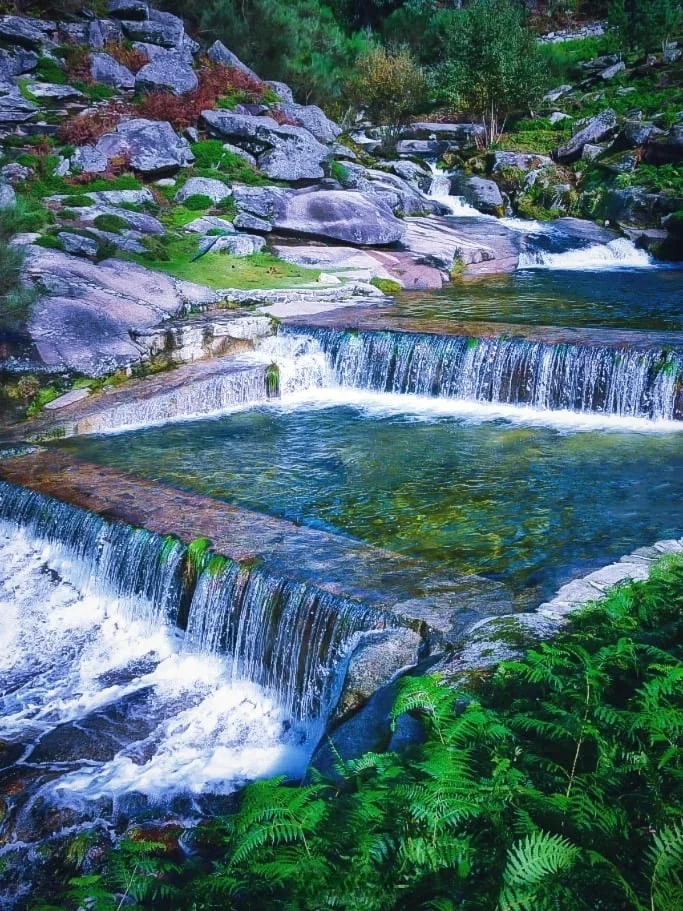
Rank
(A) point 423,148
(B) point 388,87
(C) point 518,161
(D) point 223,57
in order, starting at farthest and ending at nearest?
(B) point 388,87
(A) point 423,148
(C) point 518,161
(D) point 223,57

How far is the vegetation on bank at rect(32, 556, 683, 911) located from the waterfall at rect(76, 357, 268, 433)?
8570mm

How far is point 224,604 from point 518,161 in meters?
26.3

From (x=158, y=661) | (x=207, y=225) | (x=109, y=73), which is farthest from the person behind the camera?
(x=109, y=73)

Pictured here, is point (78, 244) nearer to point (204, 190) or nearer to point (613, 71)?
point (204, 190)

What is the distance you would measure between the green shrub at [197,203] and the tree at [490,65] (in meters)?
16.6

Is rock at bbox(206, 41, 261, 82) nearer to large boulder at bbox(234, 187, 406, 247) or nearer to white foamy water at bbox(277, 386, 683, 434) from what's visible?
large boulder at bbox(234, 187, 406, 247)

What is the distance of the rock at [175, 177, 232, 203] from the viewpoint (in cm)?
2053

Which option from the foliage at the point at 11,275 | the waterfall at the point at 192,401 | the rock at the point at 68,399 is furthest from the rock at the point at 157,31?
the rock at the point at 68,399

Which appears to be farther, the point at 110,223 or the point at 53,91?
the point at 53,91

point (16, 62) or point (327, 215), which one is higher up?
point (16, 62)

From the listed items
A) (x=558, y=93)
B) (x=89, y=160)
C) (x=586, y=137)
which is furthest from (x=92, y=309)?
(x=558, y=93)

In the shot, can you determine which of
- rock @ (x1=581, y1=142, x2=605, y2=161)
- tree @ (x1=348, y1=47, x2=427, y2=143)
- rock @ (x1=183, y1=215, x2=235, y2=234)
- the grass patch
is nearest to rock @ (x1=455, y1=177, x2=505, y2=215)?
rock @ (x1=581, y1=142, x2=605, y2=161)

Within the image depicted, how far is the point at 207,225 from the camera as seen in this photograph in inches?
750

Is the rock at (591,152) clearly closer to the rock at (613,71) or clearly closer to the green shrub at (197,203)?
the rock at (613,71)
